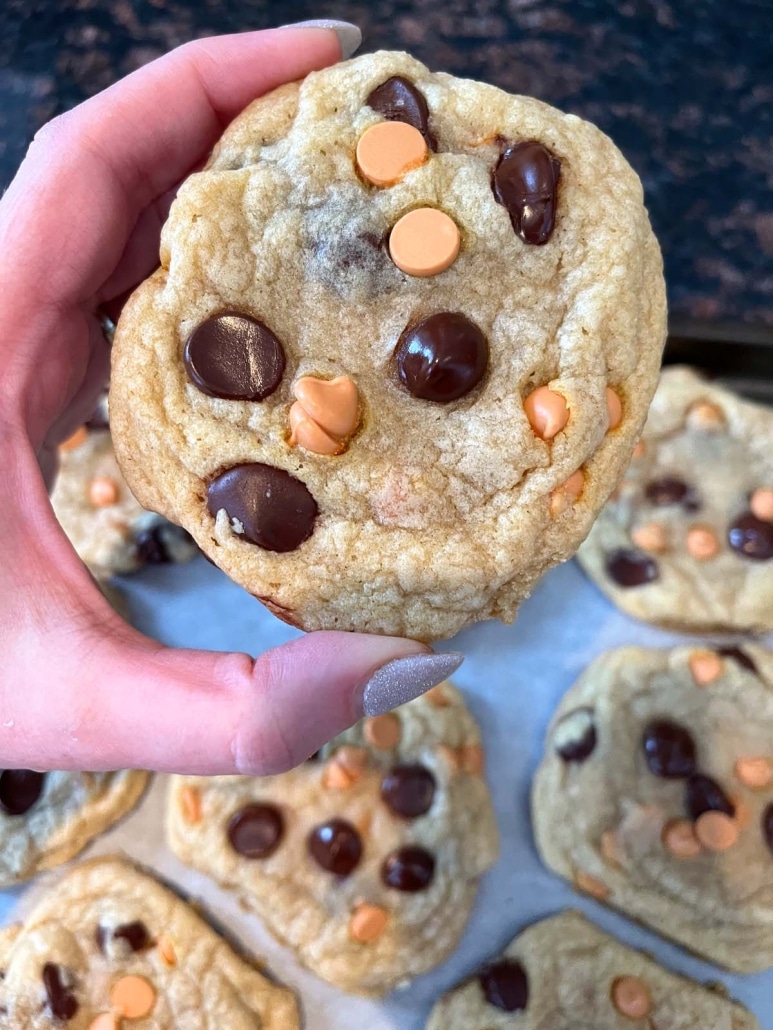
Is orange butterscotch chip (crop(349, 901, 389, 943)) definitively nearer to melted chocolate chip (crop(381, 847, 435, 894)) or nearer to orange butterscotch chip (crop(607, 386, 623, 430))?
melted chocolate chip (crop(381, 847, 435, 894))

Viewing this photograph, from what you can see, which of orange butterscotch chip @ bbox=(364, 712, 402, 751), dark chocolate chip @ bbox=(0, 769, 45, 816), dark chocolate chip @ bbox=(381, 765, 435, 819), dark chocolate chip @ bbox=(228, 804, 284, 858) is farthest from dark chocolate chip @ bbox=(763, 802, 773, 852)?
dark chocolate chip @ bbox=(0, 769, 45, 816)

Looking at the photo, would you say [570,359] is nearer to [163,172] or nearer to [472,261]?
[472,261]

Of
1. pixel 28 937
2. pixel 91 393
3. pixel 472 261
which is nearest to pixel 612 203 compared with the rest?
pixel 472 261

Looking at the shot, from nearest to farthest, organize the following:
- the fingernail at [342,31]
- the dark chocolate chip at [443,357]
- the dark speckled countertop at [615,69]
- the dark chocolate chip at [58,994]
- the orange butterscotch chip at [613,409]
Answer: the dark chocolate chip at [443,357]
the orange butterscotch chip at [613,409]
the fingernail at [342,31]
the dark chocolate chip at [58,994]
the dark speckled countertop at [615,69]

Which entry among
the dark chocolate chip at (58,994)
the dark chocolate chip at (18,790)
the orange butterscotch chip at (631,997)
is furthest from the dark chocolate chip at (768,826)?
the dark chocolate chip at (18,790)

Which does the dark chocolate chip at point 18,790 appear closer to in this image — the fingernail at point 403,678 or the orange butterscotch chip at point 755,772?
the fingernail at point 403,678

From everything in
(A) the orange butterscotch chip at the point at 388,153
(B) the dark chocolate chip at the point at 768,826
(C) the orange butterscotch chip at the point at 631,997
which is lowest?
(C) the orange butterscotch chip at the point at 631,997
